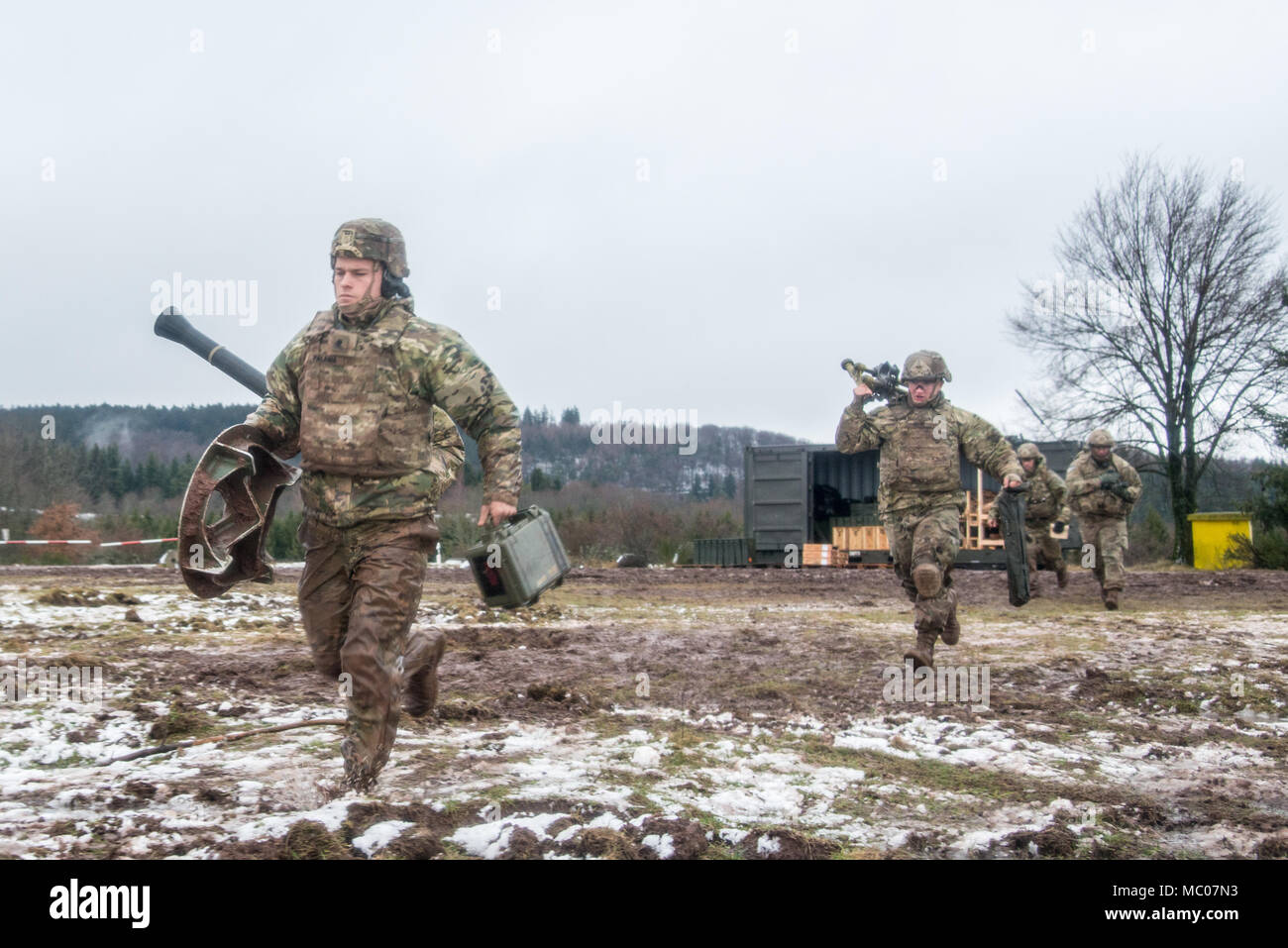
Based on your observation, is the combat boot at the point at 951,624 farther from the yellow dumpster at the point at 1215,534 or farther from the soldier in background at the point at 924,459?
the yellow dumpster at the point at 1215,534

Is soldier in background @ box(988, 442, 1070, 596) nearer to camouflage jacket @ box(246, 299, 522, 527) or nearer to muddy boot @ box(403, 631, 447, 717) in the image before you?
muddy boot @ box(403, 631, 447, 717)

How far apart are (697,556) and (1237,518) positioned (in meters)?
12.4

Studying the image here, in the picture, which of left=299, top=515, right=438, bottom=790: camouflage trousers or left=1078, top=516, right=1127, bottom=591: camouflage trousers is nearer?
left=299, top=515, right=438, bottom=790: camouflage trousers

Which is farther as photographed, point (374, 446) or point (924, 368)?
point (924, 368)

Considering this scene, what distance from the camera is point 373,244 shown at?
4.67 m

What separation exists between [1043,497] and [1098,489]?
0.87 metres

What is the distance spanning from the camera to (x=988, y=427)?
8.51 metres

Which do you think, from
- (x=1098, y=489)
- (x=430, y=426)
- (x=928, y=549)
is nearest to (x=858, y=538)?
(x=1098, y=489)

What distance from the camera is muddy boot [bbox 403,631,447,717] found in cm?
487

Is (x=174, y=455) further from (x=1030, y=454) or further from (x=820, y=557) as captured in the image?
(x=1030, y=454)

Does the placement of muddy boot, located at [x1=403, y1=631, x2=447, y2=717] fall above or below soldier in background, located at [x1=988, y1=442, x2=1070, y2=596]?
below

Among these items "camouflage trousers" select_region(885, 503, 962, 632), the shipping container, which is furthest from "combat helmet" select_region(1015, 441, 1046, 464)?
the shipping container

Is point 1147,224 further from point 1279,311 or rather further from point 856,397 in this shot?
point 856,397

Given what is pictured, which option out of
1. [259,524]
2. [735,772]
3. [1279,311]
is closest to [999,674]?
[735,772]
